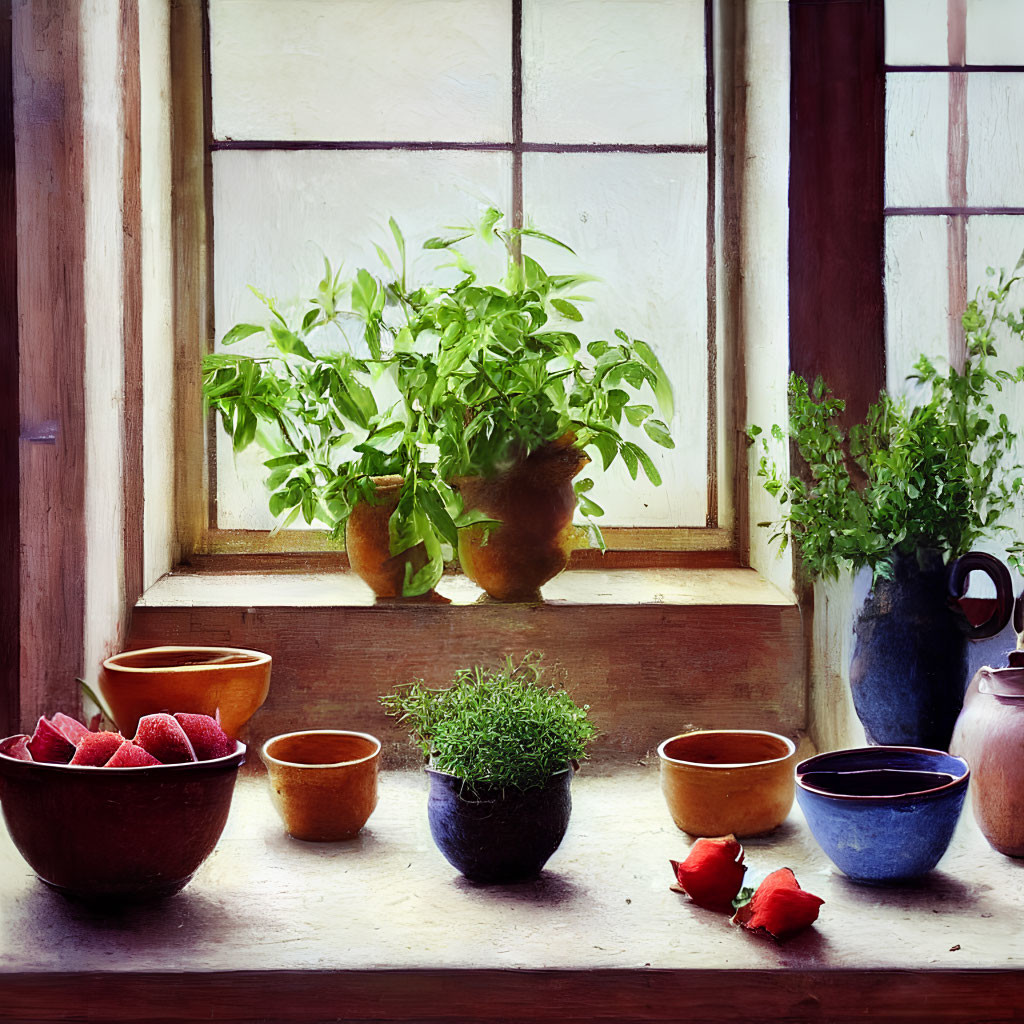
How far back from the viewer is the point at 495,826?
3.32 ft

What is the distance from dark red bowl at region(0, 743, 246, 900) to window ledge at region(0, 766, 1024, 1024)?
39 mm

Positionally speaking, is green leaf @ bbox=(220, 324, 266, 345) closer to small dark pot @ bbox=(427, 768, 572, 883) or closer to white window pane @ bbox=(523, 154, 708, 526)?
white window pane @ bbox=(523, 154, 708, 526)

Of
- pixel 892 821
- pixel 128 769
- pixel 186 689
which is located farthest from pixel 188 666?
pixel 892 821

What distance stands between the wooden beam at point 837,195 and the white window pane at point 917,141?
0.03 meters

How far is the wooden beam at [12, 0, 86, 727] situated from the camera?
3.80ft

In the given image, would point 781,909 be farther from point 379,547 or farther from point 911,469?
point 379,547

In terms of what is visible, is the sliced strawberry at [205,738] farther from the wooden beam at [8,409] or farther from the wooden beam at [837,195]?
the wooden beam at [837,195]

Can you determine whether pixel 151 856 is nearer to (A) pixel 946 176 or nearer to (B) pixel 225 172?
(B) pixel 225 172

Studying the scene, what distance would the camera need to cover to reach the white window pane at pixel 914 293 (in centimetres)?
144

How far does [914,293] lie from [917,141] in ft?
0.68

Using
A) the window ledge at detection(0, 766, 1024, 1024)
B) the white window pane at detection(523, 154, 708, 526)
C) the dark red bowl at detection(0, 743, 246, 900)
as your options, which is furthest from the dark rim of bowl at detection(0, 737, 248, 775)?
the white window pane at detection(523, 154, 708, 526)

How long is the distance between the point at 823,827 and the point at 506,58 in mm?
1186

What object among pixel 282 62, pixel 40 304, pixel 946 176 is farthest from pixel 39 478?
pixel 946 176

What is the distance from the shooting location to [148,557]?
1.50 metres
